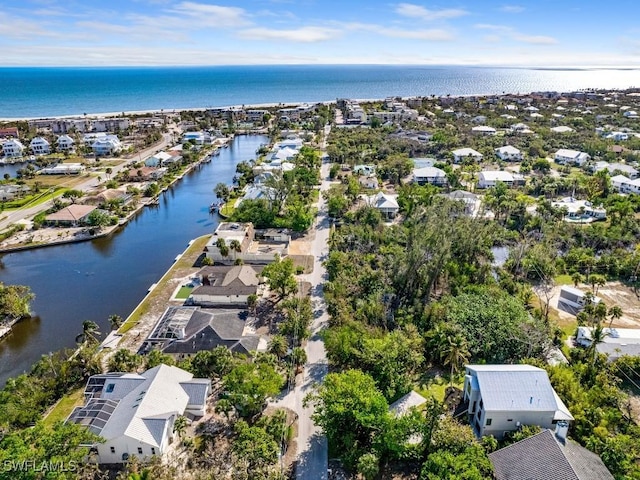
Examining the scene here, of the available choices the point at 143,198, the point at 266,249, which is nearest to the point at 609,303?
the point at 266,249

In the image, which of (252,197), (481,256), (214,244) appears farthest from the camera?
(252,197)

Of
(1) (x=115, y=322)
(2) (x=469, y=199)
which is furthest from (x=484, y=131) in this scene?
(1) (x=115, y=322)

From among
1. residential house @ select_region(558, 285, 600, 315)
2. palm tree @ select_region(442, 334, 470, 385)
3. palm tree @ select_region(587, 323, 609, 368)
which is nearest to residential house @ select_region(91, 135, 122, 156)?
palm tree @ select_region(442, 334, 470, 385)

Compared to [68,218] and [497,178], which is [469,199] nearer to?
[497,178]

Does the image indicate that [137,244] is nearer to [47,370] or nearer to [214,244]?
[214,244]

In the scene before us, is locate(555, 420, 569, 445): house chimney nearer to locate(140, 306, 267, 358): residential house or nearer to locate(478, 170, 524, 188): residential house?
locate(140, 306, 267, 358): residential house

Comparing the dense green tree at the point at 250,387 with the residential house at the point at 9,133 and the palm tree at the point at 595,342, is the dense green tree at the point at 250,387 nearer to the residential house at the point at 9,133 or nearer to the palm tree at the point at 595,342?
the palm tree at the point at 595,342
